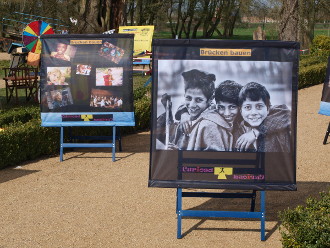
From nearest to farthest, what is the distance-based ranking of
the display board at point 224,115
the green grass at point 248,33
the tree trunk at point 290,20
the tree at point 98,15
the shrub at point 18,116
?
the display board at point 224,115, the shrub at point 18,116, the tree at point 98,15, the tree trunk at point 290,20, the green grass at point 248,33

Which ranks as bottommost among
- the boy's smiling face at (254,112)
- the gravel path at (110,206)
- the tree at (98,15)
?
the gravel path at (110,206)

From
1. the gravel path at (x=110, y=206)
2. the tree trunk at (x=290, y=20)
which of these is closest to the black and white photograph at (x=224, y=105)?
the gravel path at (x=110, y=206)

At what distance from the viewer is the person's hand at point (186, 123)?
6293 mm

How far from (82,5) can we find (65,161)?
15.6 m

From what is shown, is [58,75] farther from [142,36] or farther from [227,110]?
[142,36]

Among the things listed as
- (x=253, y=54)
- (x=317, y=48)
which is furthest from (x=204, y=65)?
(x=317, y=48)

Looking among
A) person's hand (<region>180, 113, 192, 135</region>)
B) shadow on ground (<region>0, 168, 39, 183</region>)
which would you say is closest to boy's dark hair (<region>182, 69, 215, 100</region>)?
person's hand (<region>180, 113, 192, 135</region>)

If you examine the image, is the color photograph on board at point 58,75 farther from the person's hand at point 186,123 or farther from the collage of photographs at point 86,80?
the person's hand at point 186,123

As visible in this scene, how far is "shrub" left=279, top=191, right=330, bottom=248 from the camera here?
188 inches

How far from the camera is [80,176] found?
9008 mm

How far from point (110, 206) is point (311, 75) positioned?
15132 mm

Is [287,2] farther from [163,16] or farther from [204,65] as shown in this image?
[163,16]

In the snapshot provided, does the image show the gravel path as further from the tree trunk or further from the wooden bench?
the tree trunk

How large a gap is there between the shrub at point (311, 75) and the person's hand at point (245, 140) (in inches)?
573
